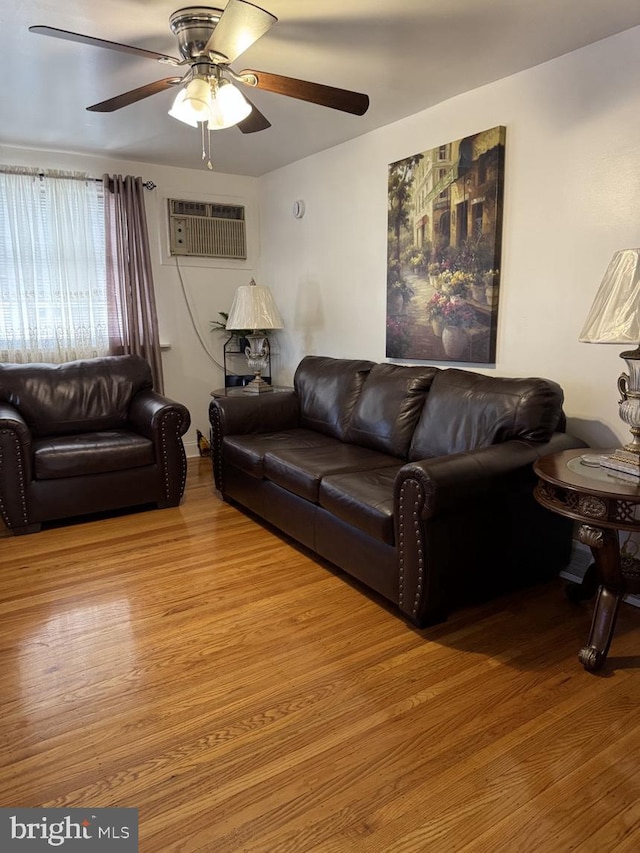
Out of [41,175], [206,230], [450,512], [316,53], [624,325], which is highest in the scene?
[316,53]

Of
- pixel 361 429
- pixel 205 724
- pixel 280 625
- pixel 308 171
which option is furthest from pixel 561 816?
pixel 308 171

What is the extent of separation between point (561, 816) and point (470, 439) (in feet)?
5.03

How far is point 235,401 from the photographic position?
149 inches

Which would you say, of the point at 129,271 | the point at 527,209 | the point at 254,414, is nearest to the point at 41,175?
the point at 129,271

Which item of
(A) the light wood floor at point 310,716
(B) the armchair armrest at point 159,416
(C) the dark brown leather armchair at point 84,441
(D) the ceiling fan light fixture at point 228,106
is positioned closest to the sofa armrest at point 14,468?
(C) the dark brown leather armchair at point 84,441

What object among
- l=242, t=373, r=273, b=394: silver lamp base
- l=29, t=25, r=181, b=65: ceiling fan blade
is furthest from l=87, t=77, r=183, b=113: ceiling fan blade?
l=242, t=373, r=273, b=394: silver lamp base

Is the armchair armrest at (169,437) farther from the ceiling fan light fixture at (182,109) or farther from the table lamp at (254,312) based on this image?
the ceiling fan light fixture at (182,109)

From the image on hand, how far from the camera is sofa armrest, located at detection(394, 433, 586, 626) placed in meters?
2.09

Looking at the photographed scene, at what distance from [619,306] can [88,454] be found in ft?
9.57

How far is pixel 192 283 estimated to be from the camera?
4.90m

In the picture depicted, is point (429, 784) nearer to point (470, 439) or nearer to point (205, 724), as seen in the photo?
point (205, 724)

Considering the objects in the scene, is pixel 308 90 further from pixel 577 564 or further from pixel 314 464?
pixel 577 564

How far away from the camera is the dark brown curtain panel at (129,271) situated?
172 inches

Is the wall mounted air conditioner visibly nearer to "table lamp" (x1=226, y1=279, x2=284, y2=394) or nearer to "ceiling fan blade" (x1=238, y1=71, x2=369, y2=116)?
"table lamp" (x1=226, y1=279, x2=284, y2=394)
